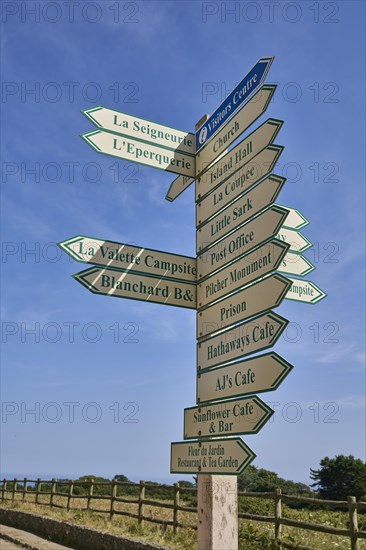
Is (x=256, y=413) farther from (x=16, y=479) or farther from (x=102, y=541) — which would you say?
(x=16, y=479)

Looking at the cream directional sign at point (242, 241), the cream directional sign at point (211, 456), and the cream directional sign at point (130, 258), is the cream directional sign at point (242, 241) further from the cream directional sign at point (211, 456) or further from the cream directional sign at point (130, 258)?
the cream directional sign at point (211, 456)

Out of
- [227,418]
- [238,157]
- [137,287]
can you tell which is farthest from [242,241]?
[227,418]

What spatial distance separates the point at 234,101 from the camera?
17.6 feet

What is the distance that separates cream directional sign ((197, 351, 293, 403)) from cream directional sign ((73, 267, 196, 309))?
2.81ft

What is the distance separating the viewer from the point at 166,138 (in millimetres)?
5977

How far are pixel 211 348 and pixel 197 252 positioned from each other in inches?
46.4

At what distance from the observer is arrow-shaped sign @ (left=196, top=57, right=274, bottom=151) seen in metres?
4.97

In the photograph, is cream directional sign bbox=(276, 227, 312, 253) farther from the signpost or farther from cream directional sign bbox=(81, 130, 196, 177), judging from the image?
cream directional sign bbox=(81, 130, 196, 177)

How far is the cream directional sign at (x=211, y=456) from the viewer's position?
4078 millimetres

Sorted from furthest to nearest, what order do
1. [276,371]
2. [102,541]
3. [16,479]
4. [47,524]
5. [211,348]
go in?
[16,479]
[47,524]
[102,541]
[211,348]
[276,371]

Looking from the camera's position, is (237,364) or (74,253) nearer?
(237,364)

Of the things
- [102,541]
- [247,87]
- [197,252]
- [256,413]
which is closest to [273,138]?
[247,87]

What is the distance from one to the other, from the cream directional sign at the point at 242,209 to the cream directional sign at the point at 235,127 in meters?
0.71

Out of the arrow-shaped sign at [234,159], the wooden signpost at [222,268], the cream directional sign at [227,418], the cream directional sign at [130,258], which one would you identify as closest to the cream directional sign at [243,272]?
the wooden signpost at [222,268]
